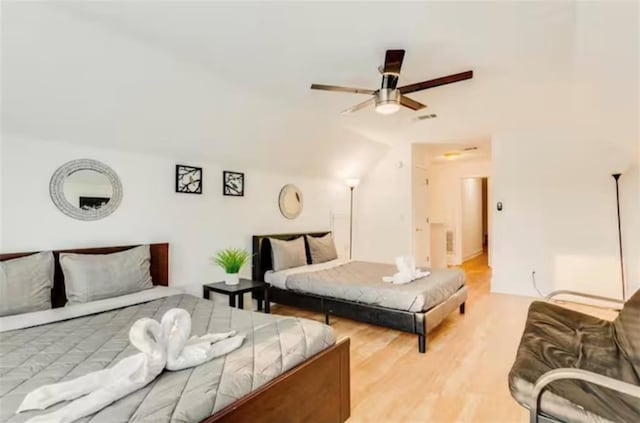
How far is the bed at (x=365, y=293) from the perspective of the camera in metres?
3.11

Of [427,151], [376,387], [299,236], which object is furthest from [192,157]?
[427,151]

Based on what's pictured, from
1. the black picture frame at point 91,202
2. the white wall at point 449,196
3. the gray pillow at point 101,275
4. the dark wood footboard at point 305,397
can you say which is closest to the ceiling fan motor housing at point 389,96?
the dark wood footboard at point 305,397

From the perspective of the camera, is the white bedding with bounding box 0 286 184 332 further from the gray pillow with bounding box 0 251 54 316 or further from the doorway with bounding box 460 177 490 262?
the doorway with bounding box 460 177 490 262

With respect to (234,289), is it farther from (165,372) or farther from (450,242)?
(450,242)

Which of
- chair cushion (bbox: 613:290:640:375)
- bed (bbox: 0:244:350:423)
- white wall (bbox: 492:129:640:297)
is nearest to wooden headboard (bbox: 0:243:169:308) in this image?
bed (bbox: 0:244:350:423)

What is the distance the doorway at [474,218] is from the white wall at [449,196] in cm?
20

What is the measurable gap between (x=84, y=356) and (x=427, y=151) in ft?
19.8

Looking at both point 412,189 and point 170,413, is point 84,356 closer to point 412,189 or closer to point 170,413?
point 170,413

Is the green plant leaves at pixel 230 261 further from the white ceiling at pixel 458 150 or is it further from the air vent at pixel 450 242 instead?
the air vent at pixel 450 242

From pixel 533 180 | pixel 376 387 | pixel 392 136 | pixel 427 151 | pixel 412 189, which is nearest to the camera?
pixel 376 387

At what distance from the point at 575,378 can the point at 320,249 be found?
3698 millimetres

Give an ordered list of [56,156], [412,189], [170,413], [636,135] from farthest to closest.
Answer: [412,189] < [636,135] < [56,156] < [170,413]

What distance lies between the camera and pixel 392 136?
5.54 metres

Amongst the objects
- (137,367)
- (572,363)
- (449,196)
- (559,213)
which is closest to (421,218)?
(449,196)
